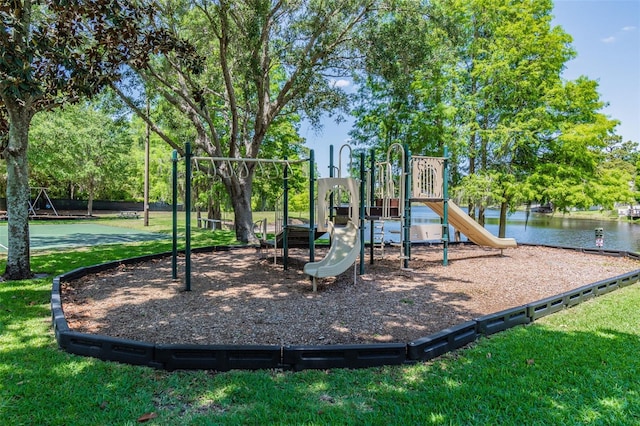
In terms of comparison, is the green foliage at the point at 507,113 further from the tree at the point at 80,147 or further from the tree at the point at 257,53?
the tree at the point at 80,147

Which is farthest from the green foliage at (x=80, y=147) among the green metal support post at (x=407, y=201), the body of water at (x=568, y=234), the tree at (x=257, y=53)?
the green metal support post at (x=407, y=201)

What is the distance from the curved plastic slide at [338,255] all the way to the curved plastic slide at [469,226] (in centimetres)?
298

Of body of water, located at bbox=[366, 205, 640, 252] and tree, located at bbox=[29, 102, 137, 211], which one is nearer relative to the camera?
body of water, located at bbox=[366, 205, 640, 252]

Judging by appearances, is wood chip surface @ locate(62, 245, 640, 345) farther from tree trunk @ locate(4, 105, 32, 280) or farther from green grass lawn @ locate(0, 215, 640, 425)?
tree trunk @ locate(4, 105, 32, 280)

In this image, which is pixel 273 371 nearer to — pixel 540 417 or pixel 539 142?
pixel 540 417

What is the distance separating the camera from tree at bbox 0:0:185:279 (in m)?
4.98

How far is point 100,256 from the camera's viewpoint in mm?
9758

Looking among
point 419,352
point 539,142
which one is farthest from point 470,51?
point 419,352

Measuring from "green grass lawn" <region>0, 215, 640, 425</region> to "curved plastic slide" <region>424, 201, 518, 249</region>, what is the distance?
18.9 feet

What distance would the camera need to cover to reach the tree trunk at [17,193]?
661cm

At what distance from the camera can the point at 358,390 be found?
2969mm

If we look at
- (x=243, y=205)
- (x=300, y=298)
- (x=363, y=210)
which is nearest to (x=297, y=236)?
(x=363, y=210)

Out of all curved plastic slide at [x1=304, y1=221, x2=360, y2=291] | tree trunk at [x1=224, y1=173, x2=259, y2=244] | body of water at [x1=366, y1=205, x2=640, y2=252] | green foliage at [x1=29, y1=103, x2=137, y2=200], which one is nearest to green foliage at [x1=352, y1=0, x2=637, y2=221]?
body of water at [x1=366, y1=205, x2=640, y2=252]

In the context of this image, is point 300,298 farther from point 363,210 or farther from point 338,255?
point 363,210
